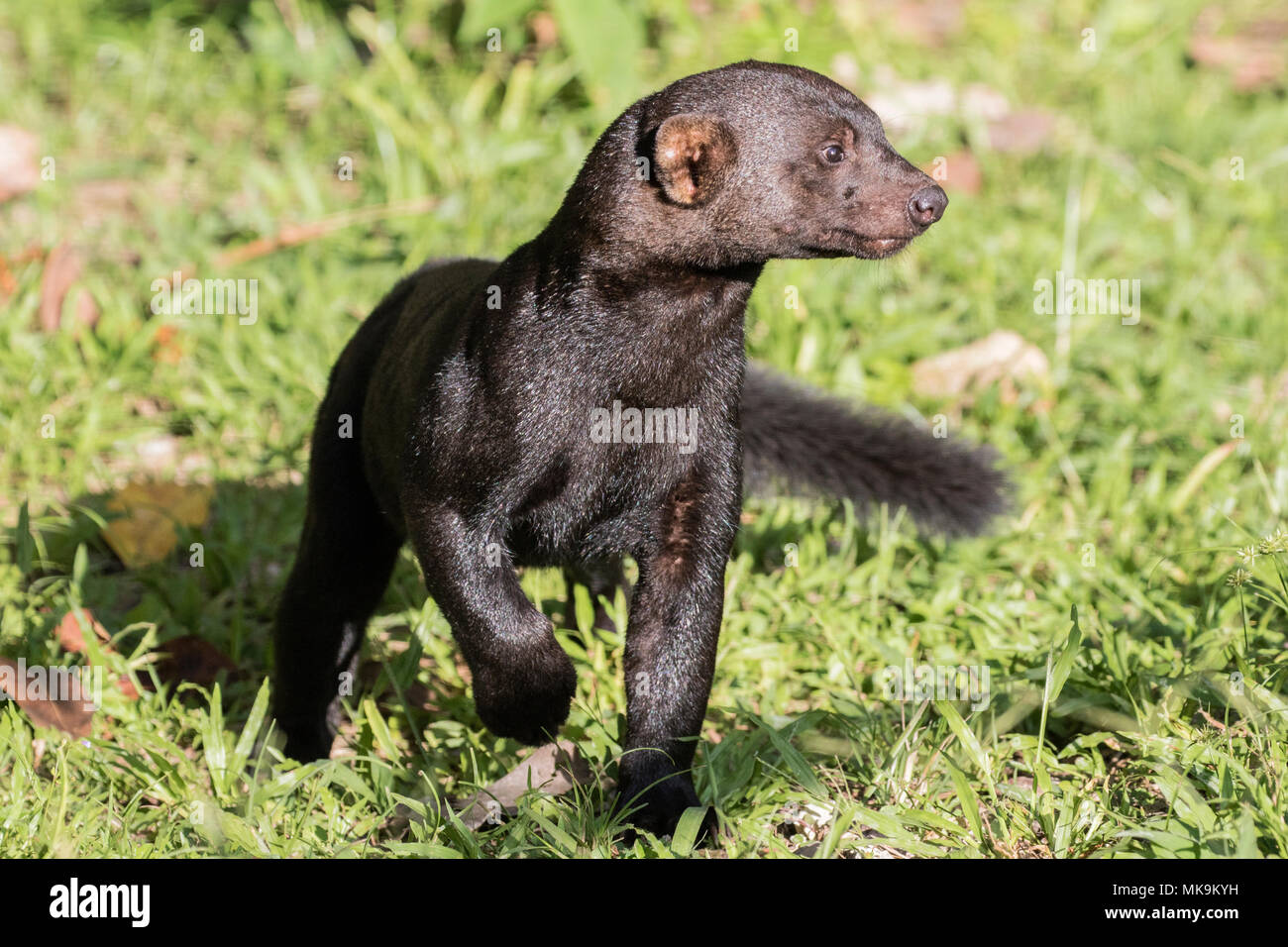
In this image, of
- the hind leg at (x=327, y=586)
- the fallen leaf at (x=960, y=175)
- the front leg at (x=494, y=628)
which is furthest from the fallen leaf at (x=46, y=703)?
the fallen leaf at (x=960, y=175)

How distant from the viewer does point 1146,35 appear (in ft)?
26.2

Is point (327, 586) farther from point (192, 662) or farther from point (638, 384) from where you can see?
point (638, 384)

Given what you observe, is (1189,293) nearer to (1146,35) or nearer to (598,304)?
(1146,35)

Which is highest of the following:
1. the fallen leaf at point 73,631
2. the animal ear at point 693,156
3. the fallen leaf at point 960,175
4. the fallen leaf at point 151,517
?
the fallen leaf at point 960,175

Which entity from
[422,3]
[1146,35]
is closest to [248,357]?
[422,3]

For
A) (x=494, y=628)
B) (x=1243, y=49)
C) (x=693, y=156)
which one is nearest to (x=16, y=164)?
(x=494, y=628)

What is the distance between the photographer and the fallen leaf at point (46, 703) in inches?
148

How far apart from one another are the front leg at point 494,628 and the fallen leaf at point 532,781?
0.18 m

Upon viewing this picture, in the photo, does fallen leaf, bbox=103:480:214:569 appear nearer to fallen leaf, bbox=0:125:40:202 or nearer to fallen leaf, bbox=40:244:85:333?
fallen leaf, bbox=40:244:85:333

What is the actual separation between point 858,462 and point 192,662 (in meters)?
1.95

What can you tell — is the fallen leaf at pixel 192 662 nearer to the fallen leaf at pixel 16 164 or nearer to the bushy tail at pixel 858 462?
the bushy tail at pixel 858 462

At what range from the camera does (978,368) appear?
5559 millimetres

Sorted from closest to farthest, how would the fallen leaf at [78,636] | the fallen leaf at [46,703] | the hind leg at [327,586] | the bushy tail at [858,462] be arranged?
the fallen leaf at [46,703], the hind leg at [327,586], the fallen leaf at [78,636], the bushy tail at [858,462]

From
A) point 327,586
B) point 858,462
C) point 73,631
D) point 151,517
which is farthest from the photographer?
point 151,517
